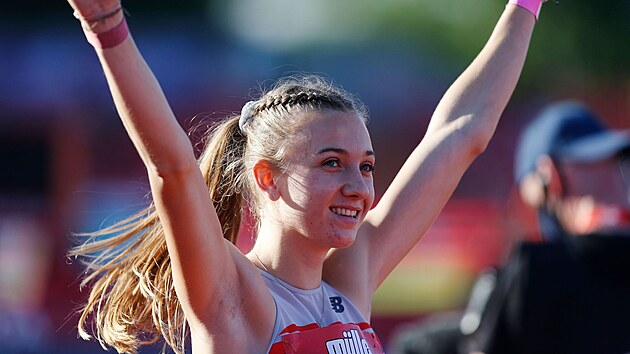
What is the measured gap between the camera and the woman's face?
270 cm

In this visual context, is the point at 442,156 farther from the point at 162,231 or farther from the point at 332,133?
the point at 162,231

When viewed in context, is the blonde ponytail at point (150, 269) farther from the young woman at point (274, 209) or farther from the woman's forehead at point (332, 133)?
the woman's forehead at point (332, 133)

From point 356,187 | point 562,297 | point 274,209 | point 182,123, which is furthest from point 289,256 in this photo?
point 182,123

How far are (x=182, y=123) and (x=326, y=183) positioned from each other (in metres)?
6.67

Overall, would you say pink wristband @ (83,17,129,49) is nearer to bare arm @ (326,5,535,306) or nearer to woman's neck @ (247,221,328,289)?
woman's neck @ (247,221,328,289)

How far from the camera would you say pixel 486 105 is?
321 centimetres

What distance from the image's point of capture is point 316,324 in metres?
2.73

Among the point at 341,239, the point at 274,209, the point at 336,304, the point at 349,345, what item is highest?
the point at 274,209

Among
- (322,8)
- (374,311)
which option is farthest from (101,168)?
(322,8)

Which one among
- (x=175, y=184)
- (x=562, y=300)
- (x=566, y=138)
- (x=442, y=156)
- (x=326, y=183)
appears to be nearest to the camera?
(x=175, y=184)

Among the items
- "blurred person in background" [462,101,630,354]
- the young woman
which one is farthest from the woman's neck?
"blurred person in background" [462,101,630,354]

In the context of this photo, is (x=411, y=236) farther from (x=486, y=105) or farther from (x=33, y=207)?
(x=33, y=207)

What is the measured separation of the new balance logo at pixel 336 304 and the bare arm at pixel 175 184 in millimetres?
386

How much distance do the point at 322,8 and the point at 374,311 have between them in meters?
8.60
